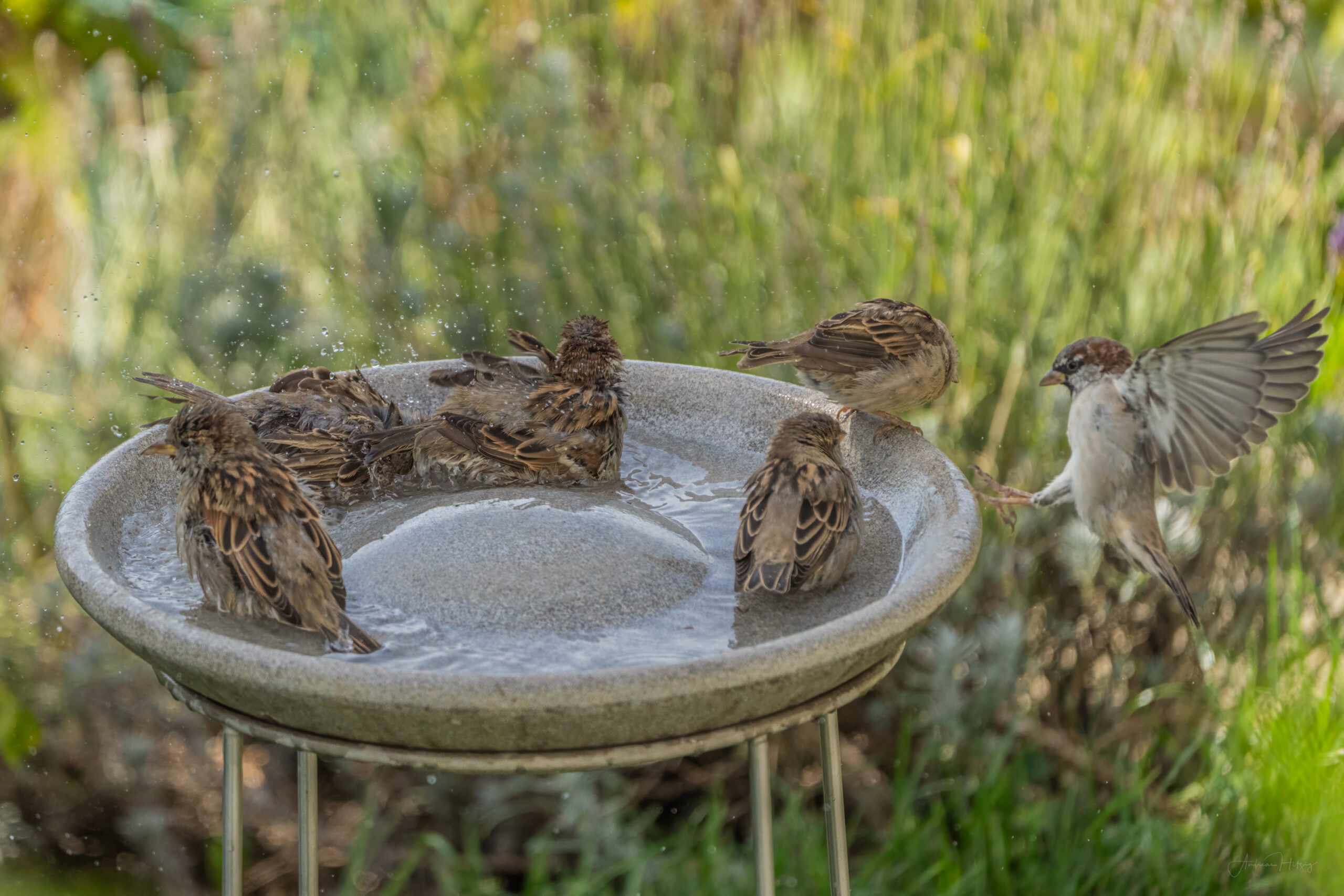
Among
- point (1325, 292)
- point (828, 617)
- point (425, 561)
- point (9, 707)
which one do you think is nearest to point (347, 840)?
point (9, 707)

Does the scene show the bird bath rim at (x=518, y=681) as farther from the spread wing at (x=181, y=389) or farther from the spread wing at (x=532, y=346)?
the spread wing at (x=532, y=346)

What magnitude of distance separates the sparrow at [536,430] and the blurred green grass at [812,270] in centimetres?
159

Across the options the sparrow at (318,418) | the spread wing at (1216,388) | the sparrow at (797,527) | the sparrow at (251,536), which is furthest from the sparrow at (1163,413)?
the sparrow at (251,536)

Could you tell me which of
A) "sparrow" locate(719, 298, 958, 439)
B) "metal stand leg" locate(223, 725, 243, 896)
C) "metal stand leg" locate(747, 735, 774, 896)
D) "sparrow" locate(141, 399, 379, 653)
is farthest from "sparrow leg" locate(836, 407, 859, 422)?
"metal stand leg" locate(223, 725, 243, 896)

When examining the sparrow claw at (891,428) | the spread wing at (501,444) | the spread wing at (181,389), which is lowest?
the sparrow claw at (891,428)

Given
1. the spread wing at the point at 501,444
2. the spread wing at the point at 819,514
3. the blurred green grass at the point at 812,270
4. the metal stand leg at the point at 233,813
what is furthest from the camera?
the blurred green grass at the point at 812,270

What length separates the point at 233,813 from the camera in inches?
96.9

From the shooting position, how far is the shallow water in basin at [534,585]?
6.45 feet

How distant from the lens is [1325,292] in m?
4.37

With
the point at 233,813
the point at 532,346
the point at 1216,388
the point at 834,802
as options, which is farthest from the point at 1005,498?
the point at 233,813

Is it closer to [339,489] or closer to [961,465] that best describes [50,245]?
[339,489]

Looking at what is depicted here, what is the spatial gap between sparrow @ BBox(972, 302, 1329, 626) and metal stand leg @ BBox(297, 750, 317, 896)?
5.08ft

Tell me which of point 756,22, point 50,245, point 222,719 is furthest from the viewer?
point 50,245

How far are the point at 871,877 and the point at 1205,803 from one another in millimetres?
1070
